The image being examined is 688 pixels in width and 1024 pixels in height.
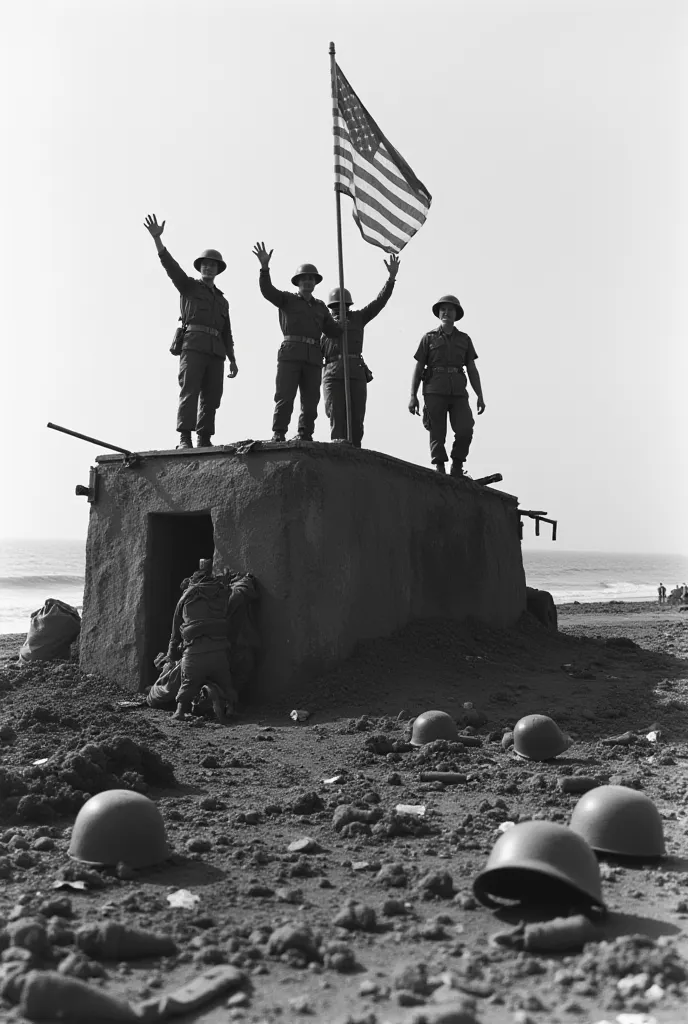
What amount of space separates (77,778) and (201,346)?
15.8 ft

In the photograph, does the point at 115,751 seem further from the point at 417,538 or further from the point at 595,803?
the point at 417,538

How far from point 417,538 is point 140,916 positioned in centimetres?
641

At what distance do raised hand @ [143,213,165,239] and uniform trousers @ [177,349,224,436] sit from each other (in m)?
1.09

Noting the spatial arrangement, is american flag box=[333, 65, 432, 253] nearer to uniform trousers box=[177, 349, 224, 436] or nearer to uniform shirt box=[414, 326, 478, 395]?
uniform shirt box=[414, 326, 478, 395]

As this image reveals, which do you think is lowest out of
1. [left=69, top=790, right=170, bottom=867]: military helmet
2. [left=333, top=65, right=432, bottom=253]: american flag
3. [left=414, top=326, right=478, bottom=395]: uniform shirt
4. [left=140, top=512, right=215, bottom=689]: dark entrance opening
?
[left=69, top=790, right=170, bottom=867]: military helmet

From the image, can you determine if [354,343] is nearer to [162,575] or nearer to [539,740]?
[162,575]

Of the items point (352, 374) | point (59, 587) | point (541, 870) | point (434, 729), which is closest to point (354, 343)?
point (352, 374)

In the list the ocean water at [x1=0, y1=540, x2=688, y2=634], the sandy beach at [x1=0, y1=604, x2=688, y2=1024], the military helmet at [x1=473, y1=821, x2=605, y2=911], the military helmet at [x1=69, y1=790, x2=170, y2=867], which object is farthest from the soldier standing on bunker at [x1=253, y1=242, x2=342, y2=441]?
the ocean water at [x1=0, y1=540, x2=688, y2=634]

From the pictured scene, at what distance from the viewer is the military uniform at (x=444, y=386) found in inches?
414

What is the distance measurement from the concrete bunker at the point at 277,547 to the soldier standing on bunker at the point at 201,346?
2.05 ft

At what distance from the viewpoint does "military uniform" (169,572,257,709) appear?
758cm

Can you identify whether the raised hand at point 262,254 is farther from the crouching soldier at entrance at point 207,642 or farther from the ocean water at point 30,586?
the ocean water at point 30,586

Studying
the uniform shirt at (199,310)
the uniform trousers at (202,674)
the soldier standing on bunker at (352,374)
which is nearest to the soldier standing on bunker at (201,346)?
the uniform shirt at (199,310)

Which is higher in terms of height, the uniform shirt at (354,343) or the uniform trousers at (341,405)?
the uniform shirt at (354,343)
